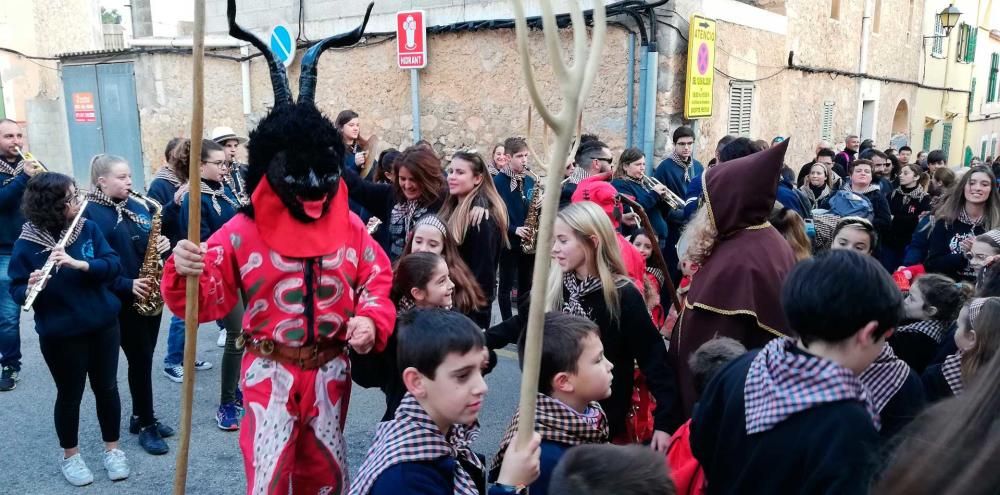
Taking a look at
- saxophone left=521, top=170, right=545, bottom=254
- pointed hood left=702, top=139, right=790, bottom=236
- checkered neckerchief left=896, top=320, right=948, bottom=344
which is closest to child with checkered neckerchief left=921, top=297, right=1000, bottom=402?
checkered neckerchief left=896, top=320, right=948, bottom=344

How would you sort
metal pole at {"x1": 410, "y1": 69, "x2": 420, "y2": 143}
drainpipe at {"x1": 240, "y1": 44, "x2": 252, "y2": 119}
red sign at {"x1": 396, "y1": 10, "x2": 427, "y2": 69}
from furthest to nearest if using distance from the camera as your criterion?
1. drainpipe at {"x1": 240, "y1": 44, "x2": 252, "y2": 119}
2. metal pole at {"x1": 410, "y1": 69, "x2": 420, "y2": 143}
3. red sign at {"x1": 396, "y1": 10, "x2": 427, "y2": 69}

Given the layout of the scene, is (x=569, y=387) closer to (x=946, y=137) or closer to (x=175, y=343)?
(x=175, y=343)

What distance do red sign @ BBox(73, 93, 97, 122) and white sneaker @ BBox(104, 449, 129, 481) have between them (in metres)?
11.0

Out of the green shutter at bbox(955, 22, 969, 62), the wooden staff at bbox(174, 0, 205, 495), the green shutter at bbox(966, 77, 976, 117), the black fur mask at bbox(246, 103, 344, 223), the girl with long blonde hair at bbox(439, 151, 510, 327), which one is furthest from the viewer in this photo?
the green shutter at bbox(966, 77, 976, 117)

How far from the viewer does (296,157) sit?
2568 mm

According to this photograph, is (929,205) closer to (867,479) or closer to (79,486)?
(867,479)

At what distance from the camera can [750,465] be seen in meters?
1.63

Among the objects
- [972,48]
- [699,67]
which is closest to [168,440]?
[699,67]

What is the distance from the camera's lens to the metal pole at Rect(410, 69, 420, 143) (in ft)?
34.3

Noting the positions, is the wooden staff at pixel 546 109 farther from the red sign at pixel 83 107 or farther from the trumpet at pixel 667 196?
the red sign at pixel 83 107

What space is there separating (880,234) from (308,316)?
5.62 metres

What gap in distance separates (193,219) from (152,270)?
2573 millimetres

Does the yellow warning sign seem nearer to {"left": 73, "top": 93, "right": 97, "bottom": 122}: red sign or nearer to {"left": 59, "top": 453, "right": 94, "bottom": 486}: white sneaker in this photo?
{"left": 59, "top": 453, "right": 94, "bottom": 486}: white sneaker

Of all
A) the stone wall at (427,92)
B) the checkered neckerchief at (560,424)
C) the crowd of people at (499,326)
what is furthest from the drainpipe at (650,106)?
the checkered neckerchief at (560,424)
